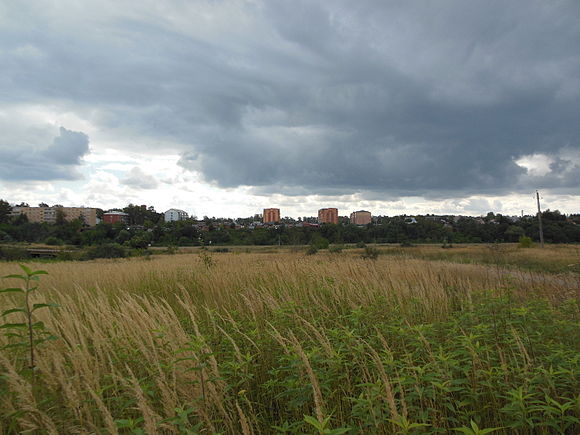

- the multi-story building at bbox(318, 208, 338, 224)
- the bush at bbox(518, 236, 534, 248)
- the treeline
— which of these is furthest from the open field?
the multi-story building at bbox(318, 208, 338, 224)

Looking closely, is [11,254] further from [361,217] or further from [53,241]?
[361,217]

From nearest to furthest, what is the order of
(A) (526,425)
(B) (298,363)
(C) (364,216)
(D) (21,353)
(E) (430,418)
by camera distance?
(A) (526,425)
(E) (430,418)
(B) (298,363)
(D) (21,353)
(C) (364,216)

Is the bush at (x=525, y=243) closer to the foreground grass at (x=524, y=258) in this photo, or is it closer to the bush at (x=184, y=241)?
the foreground grass at (x=524, y=258)

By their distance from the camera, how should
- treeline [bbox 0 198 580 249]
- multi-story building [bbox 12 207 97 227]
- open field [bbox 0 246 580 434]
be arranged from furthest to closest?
1. multi-story building [bbox 12 207 97 227]
2. treeline [bbox 0 198 580 249]
3. open field [bbox 0 246 580 434]

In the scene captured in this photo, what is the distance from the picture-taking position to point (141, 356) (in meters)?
3.54

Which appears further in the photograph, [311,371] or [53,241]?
[53,241]

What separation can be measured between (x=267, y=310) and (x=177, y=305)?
274 centimetres

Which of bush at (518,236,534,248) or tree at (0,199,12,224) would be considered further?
tree at (0,199,12,224)

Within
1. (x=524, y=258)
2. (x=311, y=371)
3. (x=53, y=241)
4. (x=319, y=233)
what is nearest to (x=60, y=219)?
(x=53, y=241)

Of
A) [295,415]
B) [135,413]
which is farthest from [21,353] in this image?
[295,415]

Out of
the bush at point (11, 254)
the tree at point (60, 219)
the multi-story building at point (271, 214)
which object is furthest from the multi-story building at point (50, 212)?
the bush at point (11, 254)

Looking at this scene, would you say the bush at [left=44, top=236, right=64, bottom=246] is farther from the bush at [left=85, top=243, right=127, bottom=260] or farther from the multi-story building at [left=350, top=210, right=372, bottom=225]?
the multi-story building at [left=350, top=210, right=372, bottom=225]

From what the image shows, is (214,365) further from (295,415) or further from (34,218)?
(34,218)

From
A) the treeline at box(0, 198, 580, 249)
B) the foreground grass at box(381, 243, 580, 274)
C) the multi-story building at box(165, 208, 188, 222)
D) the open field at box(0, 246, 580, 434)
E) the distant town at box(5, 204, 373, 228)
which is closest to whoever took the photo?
the open field at box(0, 246, 580, 434)
